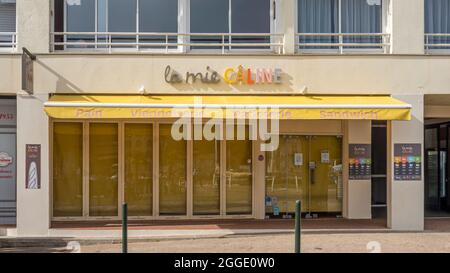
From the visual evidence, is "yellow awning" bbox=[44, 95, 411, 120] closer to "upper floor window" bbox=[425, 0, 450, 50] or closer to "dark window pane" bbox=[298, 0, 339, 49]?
"dark window pane" bbox=[298, 0, 339, 49]

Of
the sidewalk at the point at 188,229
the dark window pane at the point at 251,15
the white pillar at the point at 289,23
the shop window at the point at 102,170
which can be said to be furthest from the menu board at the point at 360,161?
the shop window at the point at 102,170

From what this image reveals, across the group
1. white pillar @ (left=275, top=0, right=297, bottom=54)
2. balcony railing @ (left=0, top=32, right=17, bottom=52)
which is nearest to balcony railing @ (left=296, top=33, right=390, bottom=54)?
white pillar @ (left=275, top=0, right=297, bottom=54)

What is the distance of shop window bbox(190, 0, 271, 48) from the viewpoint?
16.0 m

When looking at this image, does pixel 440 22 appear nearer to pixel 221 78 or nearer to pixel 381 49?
pixel 381 49

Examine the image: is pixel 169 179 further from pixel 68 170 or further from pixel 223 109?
pixel 223 109

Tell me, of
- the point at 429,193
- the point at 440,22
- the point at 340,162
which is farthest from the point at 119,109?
the point at 429,193

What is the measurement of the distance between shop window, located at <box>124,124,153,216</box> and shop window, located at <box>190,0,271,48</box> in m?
3.17

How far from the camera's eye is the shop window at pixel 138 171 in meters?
17.0

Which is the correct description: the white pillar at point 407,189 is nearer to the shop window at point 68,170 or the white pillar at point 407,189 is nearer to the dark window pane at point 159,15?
the dark window pane at point 159,15

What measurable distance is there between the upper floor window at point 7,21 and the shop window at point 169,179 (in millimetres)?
4757

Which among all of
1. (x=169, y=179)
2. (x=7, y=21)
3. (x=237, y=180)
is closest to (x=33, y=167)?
(x=169, y=179)

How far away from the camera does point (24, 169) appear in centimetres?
1462

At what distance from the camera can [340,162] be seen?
57.9 feet

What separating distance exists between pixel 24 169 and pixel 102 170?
106 inches
